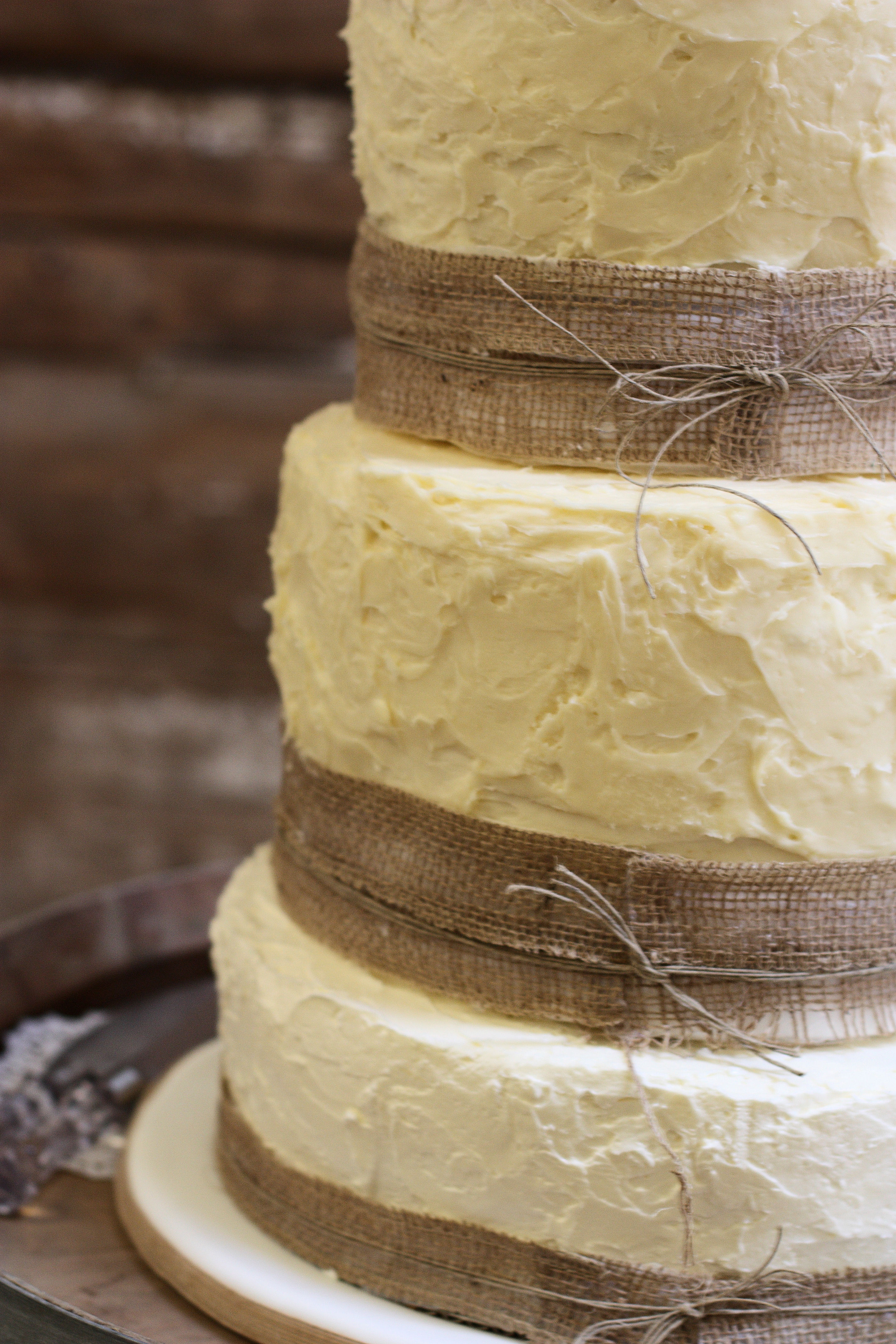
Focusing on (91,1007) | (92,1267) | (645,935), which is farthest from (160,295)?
(645,935)

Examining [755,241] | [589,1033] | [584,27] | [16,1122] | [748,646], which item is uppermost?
[584,27]

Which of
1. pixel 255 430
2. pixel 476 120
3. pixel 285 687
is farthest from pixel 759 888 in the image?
pixel 255 430

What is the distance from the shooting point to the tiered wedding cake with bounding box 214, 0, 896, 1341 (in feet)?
2.96

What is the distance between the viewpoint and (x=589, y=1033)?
983mm

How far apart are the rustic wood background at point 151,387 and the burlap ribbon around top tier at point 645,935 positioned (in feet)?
4.70

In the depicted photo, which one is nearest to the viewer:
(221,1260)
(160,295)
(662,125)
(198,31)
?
(662,125)

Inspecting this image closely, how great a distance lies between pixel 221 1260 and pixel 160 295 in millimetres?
1824

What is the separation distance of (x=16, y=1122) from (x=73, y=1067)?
9cm

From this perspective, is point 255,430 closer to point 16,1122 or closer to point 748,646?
point 16,1122

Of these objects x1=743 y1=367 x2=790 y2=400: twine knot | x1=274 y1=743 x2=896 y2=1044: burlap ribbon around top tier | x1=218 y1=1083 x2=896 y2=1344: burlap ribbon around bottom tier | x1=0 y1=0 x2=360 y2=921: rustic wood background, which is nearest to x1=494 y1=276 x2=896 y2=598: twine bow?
x1=743 y1=367 x2=790 y2=400: twine knot

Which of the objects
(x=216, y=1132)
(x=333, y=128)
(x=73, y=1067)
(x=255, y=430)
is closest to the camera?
(x=216, y=1132)

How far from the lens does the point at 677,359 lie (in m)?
0.93

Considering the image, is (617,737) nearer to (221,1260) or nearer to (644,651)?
(644,651)

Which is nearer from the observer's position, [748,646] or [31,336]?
[748,646]
